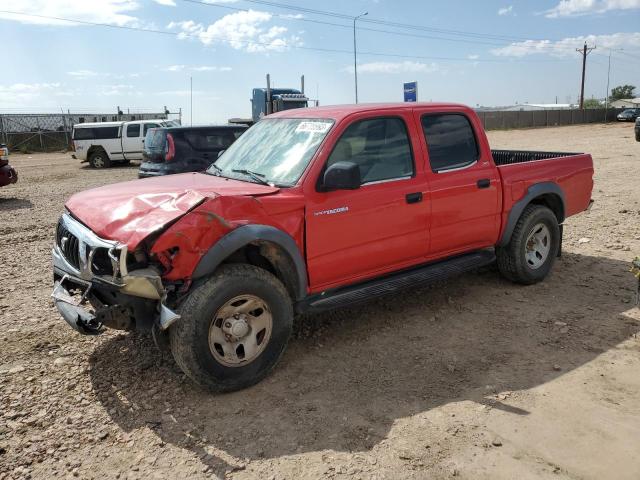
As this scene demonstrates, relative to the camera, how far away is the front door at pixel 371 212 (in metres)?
4.03

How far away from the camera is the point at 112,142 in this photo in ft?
72.8

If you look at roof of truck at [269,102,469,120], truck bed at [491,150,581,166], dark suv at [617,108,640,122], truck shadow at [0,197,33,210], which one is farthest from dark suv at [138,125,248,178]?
dark suv at [617,108,640,122]

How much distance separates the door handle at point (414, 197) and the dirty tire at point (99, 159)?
66.5 ft

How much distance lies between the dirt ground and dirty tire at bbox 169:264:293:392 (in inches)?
5.8

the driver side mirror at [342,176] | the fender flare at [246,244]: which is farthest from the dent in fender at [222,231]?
the driver side mirror at [342,176]

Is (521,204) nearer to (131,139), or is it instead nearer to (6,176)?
(6,176)

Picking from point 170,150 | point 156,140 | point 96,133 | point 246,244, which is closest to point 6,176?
point 156,140

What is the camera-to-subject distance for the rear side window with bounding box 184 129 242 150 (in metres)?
11.8

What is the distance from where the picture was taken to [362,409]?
3.48 metres

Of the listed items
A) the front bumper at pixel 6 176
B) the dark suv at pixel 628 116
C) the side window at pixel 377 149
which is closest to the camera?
the side window at pixel 377 149

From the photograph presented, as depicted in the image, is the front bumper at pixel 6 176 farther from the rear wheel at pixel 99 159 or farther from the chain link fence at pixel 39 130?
the chain link fence at pixel 39 130

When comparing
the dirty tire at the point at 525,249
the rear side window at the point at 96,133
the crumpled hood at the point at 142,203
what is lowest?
the dirty tire at the point at 525,249

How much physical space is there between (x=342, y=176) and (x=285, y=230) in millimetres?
546

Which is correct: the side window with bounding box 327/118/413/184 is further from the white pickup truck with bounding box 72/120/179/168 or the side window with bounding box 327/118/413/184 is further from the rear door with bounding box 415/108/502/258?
the white pickup truck with bounding box 72/120/179/168
